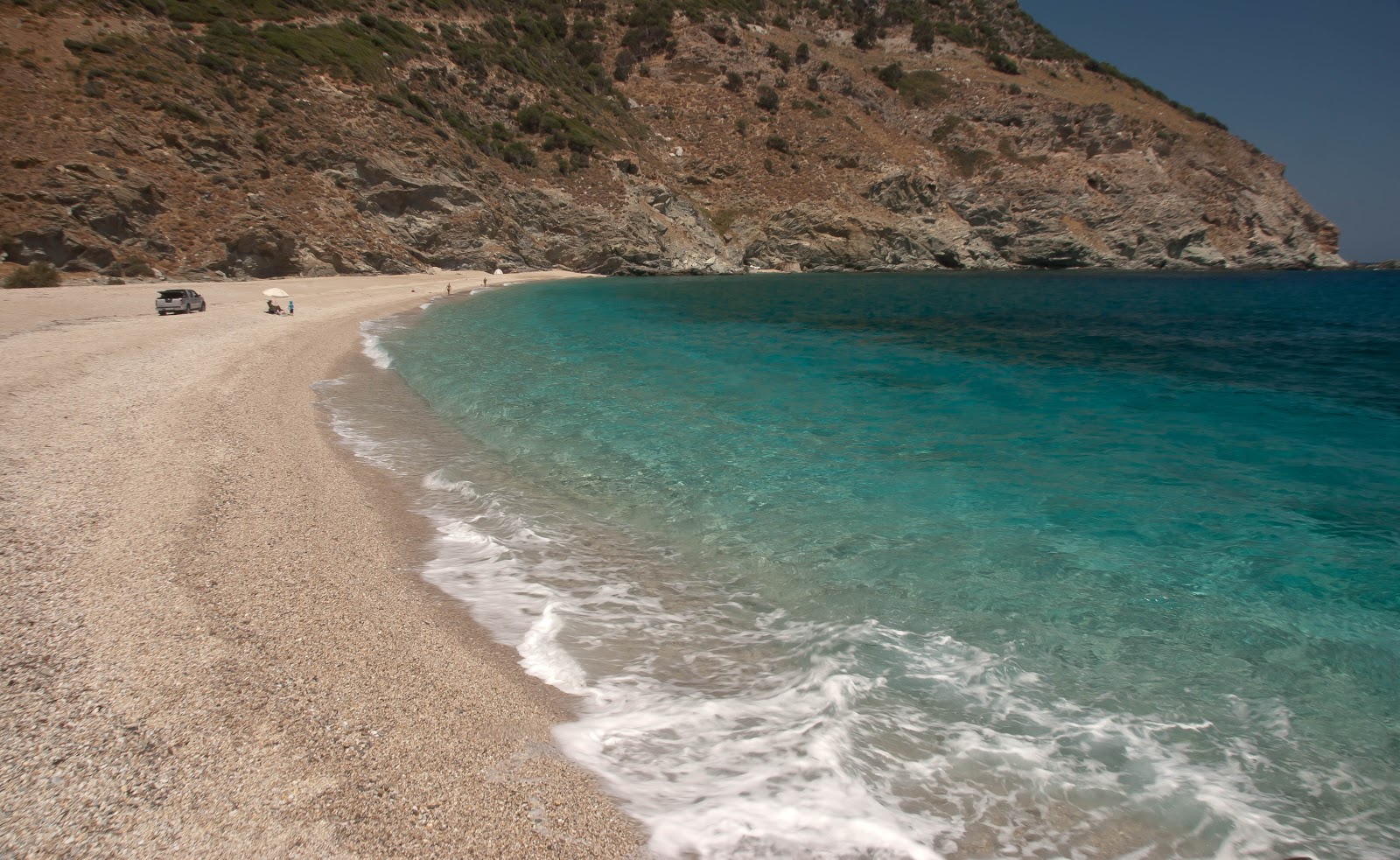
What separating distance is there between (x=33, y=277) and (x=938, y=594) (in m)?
33.3

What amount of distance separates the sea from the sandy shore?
1.64 ft

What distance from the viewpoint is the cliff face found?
32.4m

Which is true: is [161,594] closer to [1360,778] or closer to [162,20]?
[1360,778]

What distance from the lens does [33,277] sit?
25359mm

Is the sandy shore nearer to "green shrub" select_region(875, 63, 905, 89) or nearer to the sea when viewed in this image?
the sea

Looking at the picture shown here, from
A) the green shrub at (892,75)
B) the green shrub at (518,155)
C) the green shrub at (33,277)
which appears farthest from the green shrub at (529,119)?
the green shrub at (892,75)

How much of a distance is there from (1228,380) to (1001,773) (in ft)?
55.1

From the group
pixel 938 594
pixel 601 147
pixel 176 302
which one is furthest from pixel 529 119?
pixel 938 594

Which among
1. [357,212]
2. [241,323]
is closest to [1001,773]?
[241,323]

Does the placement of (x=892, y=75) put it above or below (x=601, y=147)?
above

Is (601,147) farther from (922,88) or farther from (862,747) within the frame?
(862,747)

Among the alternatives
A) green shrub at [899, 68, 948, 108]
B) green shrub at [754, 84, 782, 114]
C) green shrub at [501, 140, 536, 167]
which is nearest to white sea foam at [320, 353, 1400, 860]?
green shrub at [501, 140, 536, 167]

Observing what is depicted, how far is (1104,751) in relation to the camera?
4.18 metres

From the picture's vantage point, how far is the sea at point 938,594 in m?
3.77
